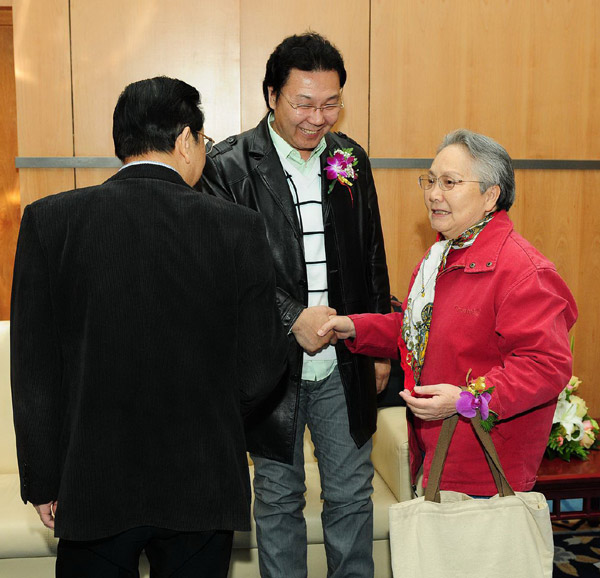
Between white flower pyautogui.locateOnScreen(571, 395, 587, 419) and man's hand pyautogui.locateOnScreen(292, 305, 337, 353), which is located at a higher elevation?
man's hand pyautogui.locateOnScreen(292, 305, 337, 353)

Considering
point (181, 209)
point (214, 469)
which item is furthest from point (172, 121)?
point (214, 469)

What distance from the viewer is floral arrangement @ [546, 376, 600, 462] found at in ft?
9.32

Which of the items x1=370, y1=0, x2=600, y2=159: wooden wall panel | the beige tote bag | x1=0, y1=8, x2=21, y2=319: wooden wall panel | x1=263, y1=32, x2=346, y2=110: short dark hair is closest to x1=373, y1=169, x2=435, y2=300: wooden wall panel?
x1=370, y1=0, x2=600, y2=159: wooden wall panel

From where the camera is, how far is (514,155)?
3.45 metres

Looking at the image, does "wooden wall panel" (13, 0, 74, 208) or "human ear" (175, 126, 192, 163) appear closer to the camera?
"human ear" (175, 126, 192, 163)

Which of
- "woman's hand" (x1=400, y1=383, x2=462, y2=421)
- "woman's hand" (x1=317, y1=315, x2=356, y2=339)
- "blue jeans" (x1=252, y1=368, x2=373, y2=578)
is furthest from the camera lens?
"blue jeans" (x1=252, y1=368, x2=373, y2=578)

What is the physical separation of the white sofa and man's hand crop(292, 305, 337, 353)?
733 mm

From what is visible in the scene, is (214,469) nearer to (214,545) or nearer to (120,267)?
(214,545)

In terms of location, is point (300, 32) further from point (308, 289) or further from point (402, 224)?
point (308, 289)

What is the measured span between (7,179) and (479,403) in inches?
168

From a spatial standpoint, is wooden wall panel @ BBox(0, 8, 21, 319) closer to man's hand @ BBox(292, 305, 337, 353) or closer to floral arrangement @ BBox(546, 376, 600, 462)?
man's hand @ BBox(292, 305, 337, 353)

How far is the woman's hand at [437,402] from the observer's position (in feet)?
5.22

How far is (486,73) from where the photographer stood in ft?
11.0

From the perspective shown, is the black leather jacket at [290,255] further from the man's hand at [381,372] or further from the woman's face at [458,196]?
the woman's face at [458,196]
